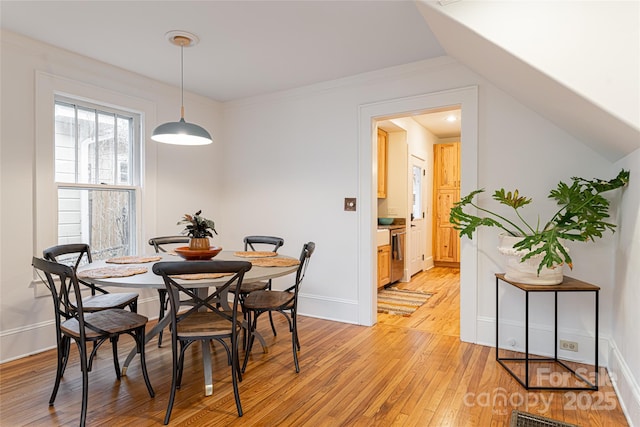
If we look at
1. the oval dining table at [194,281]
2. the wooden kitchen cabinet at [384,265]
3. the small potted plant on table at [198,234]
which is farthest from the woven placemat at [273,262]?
the wooden kitchen cabinet at [384,265]

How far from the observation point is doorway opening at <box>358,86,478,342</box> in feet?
10.7

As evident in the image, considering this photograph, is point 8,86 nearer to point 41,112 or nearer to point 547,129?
point 41,112

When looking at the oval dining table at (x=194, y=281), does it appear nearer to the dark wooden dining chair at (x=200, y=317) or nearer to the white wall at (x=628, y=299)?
the dark wooden dining chair at (x=200, y=317)

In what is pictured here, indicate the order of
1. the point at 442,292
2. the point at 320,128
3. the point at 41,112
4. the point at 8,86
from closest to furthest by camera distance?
the point at 8,86 → the point at 41,112 → the point at 320,128 → the point at 442,292

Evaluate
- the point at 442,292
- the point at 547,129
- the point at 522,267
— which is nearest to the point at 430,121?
the point at 442,292

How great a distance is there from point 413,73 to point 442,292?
3035 mm

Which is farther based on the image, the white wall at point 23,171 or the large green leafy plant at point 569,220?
the white wall at point 23,171

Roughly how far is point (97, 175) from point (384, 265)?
3.55 meters

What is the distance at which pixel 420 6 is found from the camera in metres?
2.30

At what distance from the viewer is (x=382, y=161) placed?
5.79 metres

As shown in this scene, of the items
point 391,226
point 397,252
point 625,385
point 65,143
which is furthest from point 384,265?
point 65,143

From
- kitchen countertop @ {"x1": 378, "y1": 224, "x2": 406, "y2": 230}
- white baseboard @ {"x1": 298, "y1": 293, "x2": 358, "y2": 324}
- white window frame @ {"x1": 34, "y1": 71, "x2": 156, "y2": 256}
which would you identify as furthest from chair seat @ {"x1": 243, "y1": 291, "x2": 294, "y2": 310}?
kitchen countertop @ {"x1": 378, "y1": 224, "x2": 406, "y2": 230}

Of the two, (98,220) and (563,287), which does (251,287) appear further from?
(563,287)

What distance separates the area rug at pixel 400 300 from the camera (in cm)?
435
